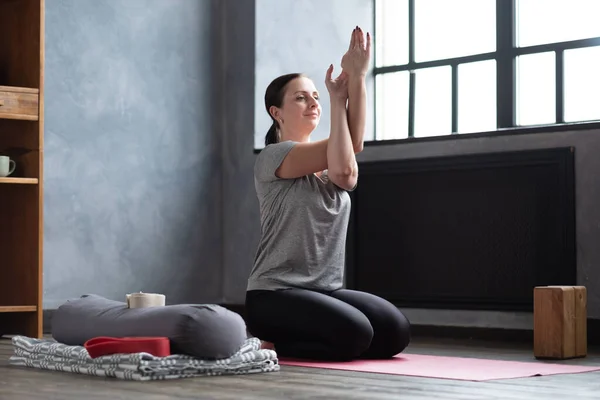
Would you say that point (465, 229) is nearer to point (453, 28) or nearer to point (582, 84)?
point (582, 84)

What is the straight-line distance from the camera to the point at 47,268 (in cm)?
468

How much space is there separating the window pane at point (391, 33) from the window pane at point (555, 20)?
67cm

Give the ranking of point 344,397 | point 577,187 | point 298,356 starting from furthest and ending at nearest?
1. point 577,187
2. point 298,356
3. point 344,397

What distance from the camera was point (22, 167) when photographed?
13.9 feet

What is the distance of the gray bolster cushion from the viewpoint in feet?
8.68

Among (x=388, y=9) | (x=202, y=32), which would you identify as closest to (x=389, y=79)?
(x=388, y=9)

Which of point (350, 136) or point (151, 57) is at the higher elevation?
point (151, 57)

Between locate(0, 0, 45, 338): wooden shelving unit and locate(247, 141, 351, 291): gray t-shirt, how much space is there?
4.05 ft

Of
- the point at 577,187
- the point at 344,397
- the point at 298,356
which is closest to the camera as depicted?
the point at 344,397

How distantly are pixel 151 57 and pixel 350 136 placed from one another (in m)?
2.15

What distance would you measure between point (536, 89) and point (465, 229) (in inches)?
28.9

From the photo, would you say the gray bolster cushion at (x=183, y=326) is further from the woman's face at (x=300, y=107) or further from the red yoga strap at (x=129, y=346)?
the woman's face at (x=300, y=107)

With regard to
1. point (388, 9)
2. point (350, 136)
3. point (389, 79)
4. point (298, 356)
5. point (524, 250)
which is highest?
point (388, 9)

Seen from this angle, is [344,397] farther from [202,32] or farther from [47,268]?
[202,32]
